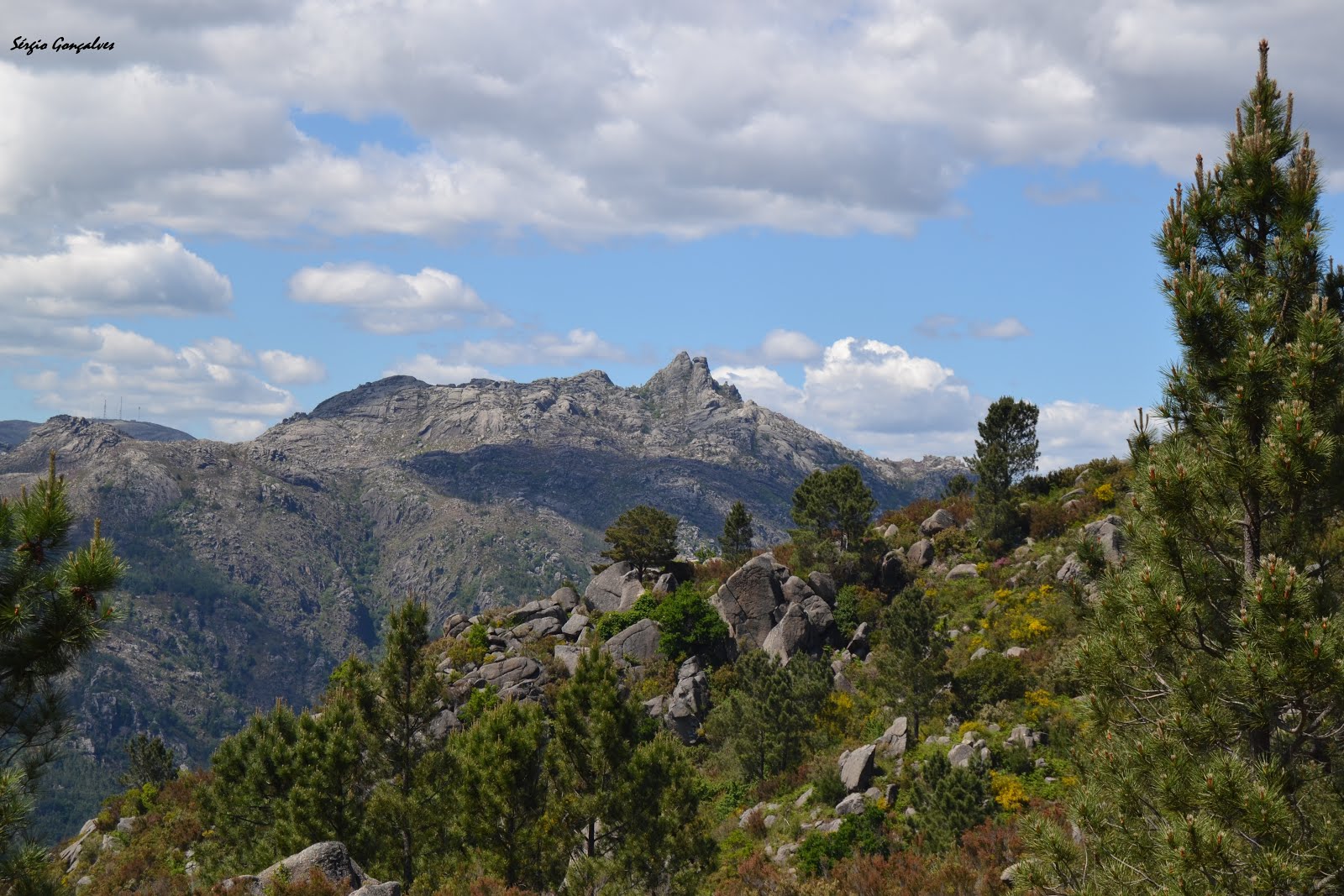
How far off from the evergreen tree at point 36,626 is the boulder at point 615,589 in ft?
180

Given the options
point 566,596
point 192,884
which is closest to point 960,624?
point 566,596

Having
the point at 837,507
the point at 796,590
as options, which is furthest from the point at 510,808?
the point at 837,507

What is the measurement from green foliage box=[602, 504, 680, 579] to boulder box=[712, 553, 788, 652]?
10126 millimetres

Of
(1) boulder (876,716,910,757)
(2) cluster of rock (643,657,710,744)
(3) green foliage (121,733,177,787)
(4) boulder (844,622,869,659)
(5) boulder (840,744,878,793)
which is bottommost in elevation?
(3) green foliage (121,733,177,787)

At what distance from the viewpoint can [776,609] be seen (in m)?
59.8

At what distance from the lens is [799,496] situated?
68.2m

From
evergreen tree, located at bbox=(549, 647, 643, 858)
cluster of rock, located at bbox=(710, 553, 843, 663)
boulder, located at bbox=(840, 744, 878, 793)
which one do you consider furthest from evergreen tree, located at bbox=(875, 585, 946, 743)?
evergreen tree, located at bbox=(549, 647, 643, 858)

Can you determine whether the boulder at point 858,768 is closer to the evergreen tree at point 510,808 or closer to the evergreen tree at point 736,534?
the evergreen tree at point 510,808

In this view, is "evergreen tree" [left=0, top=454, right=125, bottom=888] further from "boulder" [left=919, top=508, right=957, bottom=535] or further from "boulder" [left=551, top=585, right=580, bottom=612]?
"boulder" [left=919, top=508, right=957, bottom=535]

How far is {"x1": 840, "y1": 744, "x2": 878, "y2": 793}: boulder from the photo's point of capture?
3672 cm

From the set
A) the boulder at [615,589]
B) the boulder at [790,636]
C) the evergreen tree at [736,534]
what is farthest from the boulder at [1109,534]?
the evergreen tree at [736,534]

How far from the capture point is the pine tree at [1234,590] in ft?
29.7

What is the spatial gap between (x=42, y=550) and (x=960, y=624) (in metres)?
47.8

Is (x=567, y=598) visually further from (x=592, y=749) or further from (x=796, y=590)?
(x=592, y=749)
